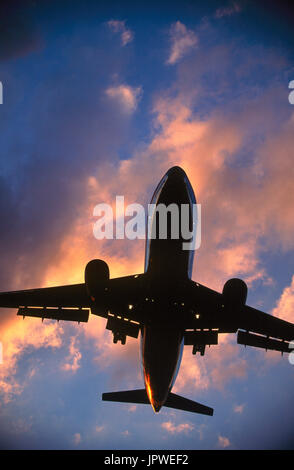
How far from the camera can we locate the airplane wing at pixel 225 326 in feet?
61.8

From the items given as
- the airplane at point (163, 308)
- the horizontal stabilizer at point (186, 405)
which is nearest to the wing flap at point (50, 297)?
the airplane at point (163, 308)

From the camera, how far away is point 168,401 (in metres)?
21.4

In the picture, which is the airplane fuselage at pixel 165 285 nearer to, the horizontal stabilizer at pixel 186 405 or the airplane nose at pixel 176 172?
the airplane nose at pixel 176 172

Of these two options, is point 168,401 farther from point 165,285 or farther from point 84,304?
point 165,285

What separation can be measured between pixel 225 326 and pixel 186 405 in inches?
249

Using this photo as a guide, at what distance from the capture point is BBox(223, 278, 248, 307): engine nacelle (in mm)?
16406

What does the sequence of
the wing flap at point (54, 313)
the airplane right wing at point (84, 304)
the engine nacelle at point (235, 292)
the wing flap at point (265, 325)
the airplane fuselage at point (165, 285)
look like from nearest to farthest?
the airplane fuselage at point (165, 285) → the engine nacelle at point (235, 292) → the airplane right wing at point (84, 304) → the wing flap at point (54, 313) → the wing flap at point (265, 325)

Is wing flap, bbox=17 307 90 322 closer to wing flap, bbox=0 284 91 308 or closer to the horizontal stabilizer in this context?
wing flap, bbox=0 284 91 308

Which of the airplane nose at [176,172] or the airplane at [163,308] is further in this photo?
the airplane at [163,308]

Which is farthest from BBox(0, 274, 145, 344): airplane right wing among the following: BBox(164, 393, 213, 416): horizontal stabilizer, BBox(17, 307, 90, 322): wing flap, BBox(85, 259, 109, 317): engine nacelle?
BBox(164, 393, 213, 416): horizontal stabilizer

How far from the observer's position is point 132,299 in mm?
18328

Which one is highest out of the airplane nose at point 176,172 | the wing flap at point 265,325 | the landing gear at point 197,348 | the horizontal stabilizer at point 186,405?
the airplane nose at point 176,172

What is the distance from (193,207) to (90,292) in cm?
688
